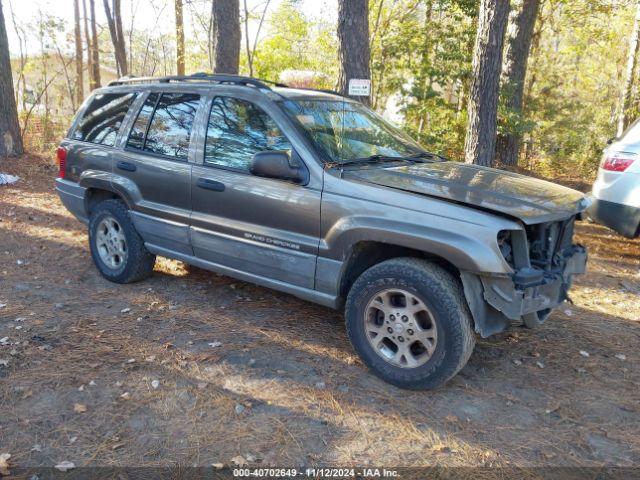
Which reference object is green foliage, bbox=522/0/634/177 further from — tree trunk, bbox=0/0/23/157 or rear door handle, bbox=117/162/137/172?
tree trunk, bbox=0/0/23/157

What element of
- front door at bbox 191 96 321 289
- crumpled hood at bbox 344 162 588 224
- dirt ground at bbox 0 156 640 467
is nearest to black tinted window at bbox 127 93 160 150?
front door at bbox 191 96 321 289

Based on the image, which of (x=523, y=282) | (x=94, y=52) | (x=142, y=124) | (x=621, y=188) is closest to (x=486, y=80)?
(x=621, y=188)

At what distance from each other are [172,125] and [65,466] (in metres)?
2.84

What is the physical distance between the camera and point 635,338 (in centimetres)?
448

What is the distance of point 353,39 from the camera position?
23.1ft

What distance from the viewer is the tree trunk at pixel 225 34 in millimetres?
9172

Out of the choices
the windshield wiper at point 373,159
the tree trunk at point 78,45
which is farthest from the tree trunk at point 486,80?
the tree trunk at point 78,45

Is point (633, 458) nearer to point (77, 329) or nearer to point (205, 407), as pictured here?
point (205, 407)

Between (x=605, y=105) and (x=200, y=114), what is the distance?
1453 cm

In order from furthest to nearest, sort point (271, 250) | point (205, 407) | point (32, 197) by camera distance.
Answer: point (32, 197) < point (271, 250) < point (205, 407)

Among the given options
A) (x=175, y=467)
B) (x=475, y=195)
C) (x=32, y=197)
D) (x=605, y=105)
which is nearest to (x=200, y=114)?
(x=475, y=195)

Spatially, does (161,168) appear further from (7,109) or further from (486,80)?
(7,109)

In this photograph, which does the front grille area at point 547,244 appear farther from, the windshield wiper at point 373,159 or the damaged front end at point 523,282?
the windshield wiper at point 373,159

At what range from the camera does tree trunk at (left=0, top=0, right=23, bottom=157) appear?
10359 mm
